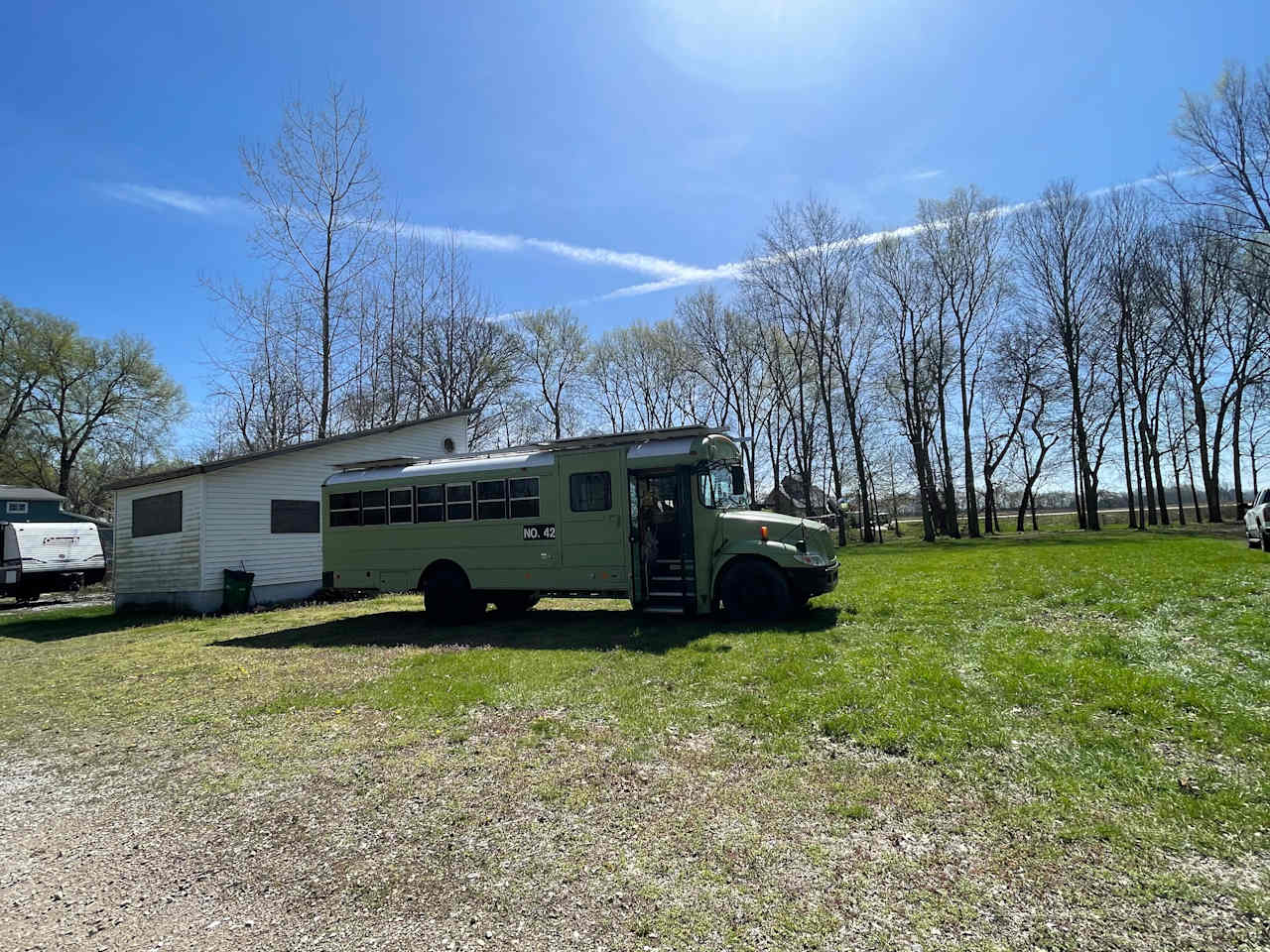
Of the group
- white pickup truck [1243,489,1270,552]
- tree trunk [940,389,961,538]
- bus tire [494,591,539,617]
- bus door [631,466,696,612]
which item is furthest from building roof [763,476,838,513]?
bus door [631,466,696,612]

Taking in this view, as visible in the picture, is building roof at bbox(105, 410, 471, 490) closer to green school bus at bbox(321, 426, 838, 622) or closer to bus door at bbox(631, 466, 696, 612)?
green school bus at bbox(321, 426, 838, 622)

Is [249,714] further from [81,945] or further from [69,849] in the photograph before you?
[81,945]

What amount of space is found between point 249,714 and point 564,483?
5339 millimetres

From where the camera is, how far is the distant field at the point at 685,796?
112 inches

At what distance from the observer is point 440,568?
1164 cm

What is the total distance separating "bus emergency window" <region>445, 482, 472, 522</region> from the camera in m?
11.3

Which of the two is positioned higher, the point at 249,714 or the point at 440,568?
the point at 440,568

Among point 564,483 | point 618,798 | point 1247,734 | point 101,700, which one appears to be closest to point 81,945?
point 618,798

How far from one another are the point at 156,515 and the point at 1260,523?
27966 millimetres

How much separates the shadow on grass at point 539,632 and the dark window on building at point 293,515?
562cm

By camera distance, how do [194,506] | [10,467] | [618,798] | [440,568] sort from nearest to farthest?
[618,798] → [440,568] → [194,506] → [10,467]

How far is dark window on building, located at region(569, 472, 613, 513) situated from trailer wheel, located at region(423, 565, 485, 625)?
284 cm

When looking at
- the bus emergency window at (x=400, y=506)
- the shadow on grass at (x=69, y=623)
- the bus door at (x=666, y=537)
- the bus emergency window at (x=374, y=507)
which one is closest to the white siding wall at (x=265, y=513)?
the shadow on grass at (x=69, y=623)

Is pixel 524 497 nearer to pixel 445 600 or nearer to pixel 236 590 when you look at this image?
pixel 445 600
